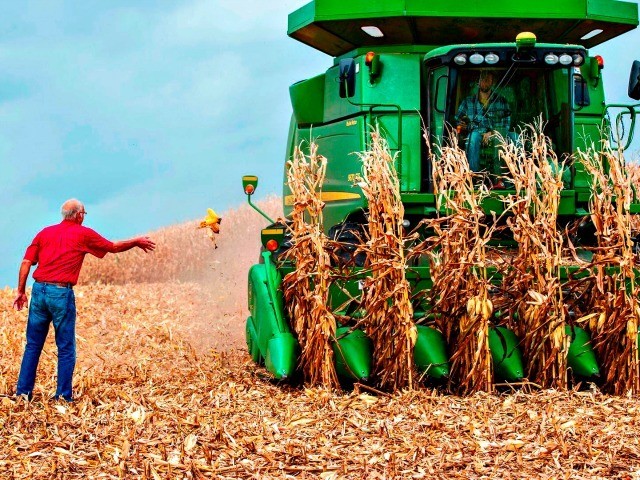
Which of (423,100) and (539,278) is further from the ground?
(423,100)

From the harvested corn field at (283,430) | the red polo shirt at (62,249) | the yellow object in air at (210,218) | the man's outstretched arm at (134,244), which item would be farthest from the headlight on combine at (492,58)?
the red polo shirt at (62,249)

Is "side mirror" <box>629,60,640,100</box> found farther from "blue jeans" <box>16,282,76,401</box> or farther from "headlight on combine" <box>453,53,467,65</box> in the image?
"blue jeans" <box>16,282,76,401</box>

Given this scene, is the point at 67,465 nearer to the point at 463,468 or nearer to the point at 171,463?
the point at 171,463

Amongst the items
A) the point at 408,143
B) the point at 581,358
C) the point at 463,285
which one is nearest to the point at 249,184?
the point at 408,143

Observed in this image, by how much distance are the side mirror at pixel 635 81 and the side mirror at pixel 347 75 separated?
2.80m

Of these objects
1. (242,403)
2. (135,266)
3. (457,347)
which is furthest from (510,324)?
(135,266)

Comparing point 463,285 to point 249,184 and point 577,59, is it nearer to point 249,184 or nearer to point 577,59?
point 577,59

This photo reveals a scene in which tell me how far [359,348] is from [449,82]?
2700mm

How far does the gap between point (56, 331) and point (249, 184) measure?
2.84m

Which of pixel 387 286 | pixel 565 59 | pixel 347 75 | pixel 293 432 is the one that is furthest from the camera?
pixel 347 75

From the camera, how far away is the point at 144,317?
48.2 feet

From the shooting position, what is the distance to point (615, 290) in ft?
26.5

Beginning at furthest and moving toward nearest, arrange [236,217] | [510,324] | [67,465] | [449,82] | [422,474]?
[236,217] → [449,82] → [510,324] → [67,465] → [422,474]

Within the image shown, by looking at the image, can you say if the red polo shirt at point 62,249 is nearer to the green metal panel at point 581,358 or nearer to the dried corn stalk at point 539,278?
the dried corn stalk at point 539,278
